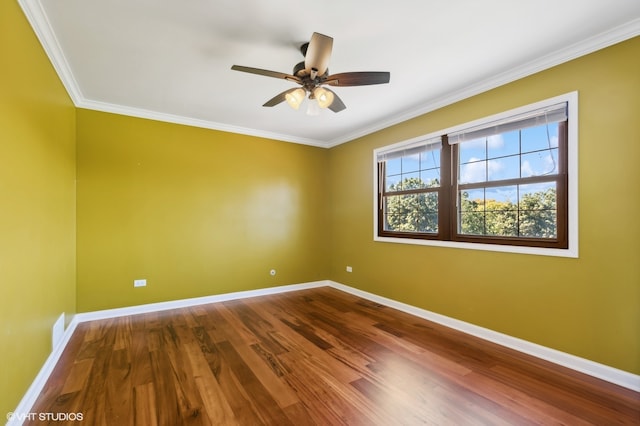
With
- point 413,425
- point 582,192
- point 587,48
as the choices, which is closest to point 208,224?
point 413,425

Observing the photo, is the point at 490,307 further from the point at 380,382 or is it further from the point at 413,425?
the point at 413,425

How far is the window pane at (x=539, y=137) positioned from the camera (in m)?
2.54

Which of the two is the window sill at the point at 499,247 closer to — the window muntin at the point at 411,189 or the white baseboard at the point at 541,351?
the window muntin at the point at 411,189

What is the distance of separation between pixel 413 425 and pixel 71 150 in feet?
13.7

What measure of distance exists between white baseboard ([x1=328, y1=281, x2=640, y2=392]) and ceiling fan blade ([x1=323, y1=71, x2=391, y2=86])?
267 cm

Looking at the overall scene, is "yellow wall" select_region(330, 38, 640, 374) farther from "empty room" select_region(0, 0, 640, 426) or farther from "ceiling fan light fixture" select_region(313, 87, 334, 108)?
"ceiling fan light fixture" select_region(313, 87, 334, 108)

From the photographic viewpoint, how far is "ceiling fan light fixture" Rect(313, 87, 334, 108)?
7.65 feet

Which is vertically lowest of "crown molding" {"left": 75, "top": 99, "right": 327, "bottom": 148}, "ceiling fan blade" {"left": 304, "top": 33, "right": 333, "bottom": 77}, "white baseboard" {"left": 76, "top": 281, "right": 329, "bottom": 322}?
"white baseboard" {"left": 76, "top": 281, "right": 329, "bottom": 322}

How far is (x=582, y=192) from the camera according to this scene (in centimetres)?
229

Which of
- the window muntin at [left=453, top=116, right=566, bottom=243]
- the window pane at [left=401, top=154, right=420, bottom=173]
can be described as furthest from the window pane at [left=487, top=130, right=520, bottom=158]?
the window pane at [left=401, top=154, right=420, bottom=173]

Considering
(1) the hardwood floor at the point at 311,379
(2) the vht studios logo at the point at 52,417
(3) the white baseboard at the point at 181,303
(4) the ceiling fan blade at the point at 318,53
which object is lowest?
(1) the hardwood floor at the point at 311,379

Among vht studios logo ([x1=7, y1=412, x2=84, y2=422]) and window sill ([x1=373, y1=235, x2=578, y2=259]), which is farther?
window sill ([x1=373, y1=235, x2=578, y2=259])

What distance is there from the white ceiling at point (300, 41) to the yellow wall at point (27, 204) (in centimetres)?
34

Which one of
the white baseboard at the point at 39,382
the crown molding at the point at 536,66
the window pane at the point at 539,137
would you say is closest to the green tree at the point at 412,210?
the crown molding at the point at 536,66
